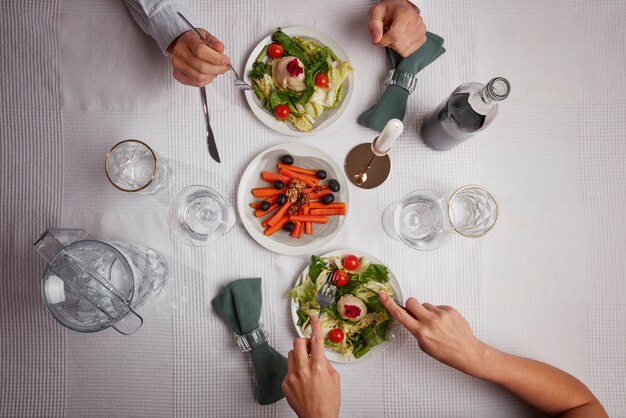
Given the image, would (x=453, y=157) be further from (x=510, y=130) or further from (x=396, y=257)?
(x=396, y=257)

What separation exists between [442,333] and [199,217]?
2.39ft

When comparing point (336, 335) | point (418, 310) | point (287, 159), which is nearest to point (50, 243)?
point (287, 159)

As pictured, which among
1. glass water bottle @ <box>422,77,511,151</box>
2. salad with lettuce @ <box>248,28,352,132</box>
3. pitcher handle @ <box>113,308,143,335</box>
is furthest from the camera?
salad with lettuce @ <box>248,28,352,132</box>

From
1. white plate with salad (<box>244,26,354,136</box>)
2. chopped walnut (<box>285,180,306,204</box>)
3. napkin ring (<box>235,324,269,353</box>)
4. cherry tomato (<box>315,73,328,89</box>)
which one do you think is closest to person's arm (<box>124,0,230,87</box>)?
white plate with salad (<box>244,26,354,136</box>)

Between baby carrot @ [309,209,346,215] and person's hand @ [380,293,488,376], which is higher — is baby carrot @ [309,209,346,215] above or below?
above

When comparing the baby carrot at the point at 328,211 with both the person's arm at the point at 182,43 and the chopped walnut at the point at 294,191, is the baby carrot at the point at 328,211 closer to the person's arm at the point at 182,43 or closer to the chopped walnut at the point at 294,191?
the chopped walnut at the point at 294,191

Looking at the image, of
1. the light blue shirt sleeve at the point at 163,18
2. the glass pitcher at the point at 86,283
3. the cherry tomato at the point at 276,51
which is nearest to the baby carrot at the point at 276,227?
the glass pitcher at the point at 86,283

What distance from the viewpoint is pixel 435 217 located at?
116 cm

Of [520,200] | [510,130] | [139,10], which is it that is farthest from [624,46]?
[139,10]

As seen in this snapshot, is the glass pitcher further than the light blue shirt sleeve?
No

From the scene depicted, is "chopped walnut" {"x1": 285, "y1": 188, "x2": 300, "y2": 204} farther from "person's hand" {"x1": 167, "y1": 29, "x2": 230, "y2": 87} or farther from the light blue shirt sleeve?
the light blue shirt sleeve

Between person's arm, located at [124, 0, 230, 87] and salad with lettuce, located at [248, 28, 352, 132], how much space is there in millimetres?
136

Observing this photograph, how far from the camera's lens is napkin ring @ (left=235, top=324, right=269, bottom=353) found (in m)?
1.13

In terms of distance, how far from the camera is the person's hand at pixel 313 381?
1.02 metres
